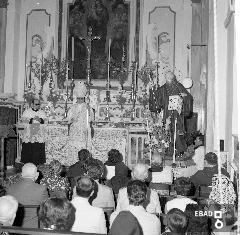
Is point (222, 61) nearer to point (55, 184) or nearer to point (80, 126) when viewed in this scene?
point (80, 126)

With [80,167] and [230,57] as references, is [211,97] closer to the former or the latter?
[230,57]

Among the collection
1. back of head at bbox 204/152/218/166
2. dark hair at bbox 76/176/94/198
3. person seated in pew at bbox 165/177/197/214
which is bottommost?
person seated in pew at bbox 165/177/197/214

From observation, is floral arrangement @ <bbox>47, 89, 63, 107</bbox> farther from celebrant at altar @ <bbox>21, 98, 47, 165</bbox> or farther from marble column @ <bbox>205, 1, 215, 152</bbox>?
marble column @ <bbox>205, 1, 215, 152</bbox>

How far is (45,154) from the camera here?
1109 centimetres

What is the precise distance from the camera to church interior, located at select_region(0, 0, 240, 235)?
31.6 ft

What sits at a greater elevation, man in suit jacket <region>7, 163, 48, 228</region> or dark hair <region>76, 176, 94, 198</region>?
dark hair <region>76, 176, 94, 198</region>

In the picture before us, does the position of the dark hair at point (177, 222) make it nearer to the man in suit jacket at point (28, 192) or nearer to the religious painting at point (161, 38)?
the man in suit jacket at point (28, 192)

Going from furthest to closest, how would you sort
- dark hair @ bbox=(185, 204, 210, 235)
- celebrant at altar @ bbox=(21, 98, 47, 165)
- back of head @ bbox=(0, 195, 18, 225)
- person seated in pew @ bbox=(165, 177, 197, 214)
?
celebrant at altar @ bbox=(21, 98, 47, 165) → person seated in pew @ bbox=(165, 177, 197, 214) → dark hair @ bbox=(185, 204, 210, 235) → back of head @ bbox=(0, 195, 18, 225)

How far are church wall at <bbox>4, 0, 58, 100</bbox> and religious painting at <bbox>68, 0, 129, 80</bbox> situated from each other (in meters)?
0.69

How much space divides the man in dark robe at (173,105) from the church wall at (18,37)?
18.5 feet

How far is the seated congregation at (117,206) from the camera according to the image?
3197mm

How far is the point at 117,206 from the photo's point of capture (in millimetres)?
4754

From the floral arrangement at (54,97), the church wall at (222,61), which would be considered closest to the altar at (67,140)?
the floral arrangement at (54,97)

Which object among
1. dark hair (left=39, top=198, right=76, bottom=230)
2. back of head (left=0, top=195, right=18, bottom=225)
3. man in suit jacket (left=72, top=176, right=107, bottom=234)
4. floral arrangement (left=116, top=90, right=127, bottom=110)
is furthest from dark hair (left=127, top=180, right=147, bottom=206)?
floral arrangement (left=116, top=90, right=127, bottom=110)
